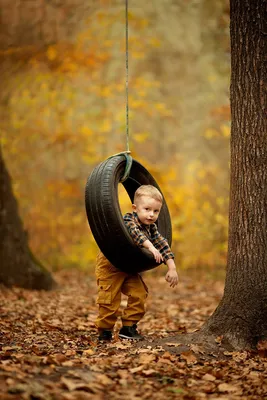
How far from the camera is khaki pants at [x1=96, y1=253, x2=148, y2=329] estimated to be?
5.00 metres

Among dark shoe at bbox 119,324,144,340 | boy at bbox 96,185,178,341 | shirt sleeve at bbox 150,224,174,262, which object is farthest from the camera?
dark shoe at bbox 119,324,144,340

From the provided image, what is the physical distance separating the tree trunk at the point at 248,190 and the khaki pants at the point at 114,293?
2.30 feet

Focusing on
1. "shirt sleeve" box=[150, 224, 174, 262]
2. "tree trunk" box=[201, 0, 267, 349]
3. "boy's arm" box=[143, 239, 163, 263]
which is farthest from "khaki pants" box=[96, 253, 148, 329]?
"tree trunk" box=[201, 0, 267, 349]

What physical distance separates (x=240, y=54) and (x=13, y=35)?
32.0 feet

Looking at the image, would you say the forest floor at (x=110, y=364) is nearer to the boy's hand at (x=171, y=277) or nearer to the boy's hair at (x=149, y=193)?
the boy's hand at (x=171, y=277)

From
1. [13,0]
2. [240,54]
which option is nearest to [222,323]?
[240,54]

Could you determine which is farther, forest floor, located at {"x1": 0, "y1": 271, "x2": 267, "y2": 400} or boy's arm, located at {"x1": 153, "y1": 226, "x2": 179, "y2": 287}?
boy's arm, located at {"x1": 153, "y1": 226, "x2": 179, "y2": 287}

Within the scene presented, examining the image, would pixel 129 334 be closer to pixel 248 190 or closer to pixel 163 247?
pixel 163 247

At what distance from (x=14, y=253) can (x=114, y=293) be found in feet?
13.8

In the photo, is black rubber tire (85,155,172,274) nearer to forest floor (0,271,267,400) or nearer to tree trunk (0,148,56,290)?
forest floor (0,271,267,400)

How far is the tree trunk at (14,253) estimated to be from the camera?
8.64 meters

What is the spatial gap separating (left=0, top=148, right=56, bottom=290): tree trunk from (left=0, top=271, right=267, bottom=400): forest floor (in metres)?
1.94

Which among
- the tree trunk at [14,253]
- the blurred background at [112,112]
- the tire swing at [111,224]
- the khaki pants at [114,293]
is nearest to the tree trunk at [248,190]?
the khaki pants at [114,293]

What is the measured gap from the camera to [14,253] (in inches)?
346
